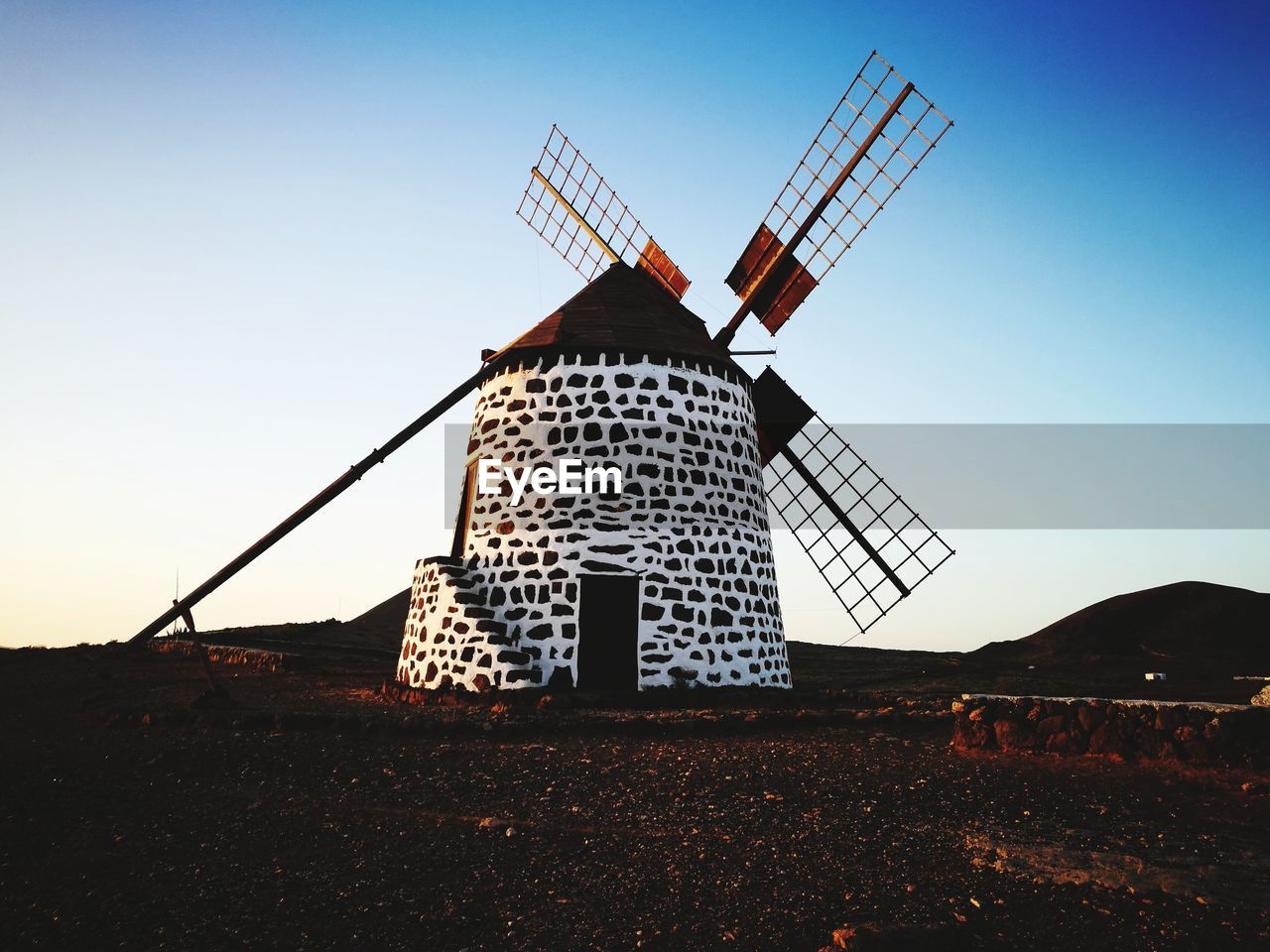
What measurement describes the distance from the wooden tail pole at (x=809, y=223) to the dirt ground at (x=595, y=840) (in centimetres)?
932

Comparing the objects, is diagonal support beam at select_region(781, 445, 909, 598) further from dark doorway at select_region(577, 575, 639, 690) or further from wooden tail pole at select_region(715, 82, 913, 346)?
dark doorway at select_region(577, 575, 639, 690)

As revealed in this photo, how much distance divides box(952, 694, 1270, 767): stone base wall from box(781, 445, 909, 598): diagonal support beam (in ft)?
25.8

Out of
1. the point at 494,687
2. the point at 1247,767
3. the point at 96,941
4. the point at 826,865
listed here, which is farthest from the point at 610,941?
the point at 494,687

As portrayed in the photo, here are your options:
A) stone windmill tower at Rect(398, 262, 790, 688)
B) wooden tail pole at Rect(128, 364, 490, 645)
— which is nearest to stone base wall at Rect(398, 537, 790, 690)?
stone windmill tower at Rect(398, 262, 790, 688)

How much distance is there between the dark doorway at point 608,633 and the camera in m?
12.3

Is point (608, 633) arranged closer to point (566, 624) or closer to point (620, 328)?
point (566, 624)

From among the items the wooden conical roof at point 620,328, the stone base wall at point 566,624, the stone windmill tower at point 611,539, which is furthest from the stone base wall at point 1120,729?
the wooden conical roof at point 620,328

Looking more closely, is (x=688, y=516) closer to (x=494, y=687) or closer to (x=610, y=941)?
(x=494, y=687)

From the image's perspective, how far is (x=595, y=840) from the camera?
207 inches

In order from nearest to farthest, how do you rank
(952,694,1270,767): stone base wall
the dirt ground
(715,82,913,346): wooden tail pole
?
the dirt ground
(952,694,1270,767): stone base wall
(715,82,913,346): wooden tail pole

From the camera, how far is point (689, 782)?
6.75m

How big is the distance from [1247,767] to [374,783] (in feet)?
22.1

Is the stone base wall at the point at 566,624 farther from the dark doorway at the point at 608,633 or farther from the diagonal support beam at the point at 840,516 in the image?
the diagonal support beam at the point at 840,516

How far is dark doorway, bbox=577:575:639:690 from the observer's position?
40.2 feet
